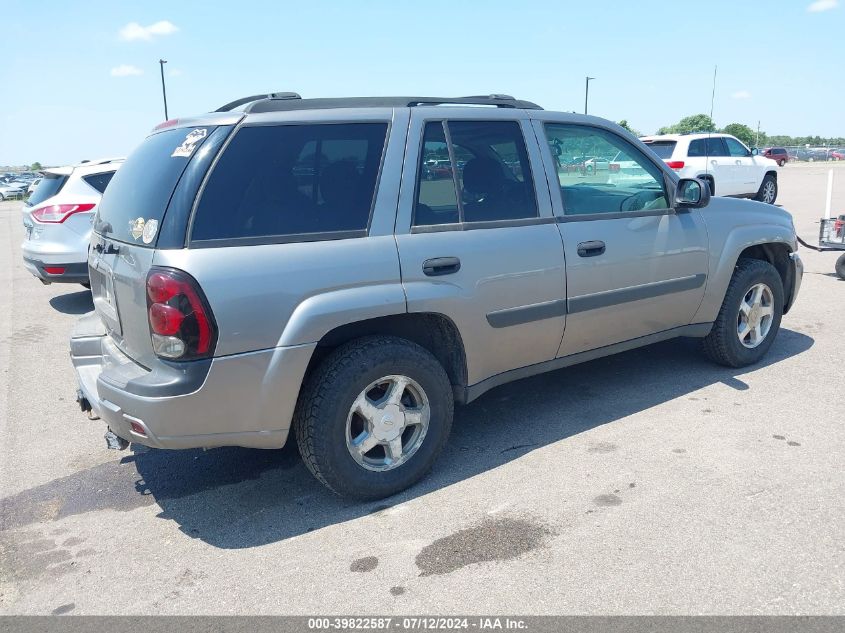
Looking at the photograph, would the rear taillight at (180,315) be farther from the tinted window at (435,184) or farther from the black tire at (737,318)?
the black tire at (737,318)

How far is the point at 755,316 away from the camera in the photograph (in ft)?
17.4

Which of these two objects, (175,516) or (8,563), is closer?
(8,563)

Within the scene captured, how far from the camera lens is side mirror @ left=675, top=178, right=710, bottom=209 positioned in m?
4.61

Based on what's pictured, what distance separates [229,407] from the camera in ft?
10.2

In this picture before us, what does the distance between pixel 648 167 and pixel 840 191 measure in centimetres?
2197

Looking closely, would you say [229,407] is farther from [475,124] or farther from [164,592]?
[475,124]

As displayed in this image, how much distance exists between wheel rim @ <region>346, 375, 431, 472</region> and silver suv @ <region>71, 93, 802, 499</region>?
0.01 meters

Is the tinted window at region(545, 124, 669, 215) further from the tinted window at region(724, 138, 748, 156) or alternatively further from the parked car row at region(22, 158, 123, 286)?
the tinted window at region(724, 138, 748, 156)

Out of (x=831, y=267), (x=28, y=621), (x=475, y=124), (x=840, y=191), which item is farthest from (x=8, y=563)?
(x=840, y=191)

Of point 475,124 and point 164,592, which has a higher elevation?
point 475,124

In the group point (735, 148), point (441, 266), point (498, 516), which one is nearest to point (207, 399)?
point (441, 266)

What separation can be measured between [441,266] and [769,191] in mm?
16942

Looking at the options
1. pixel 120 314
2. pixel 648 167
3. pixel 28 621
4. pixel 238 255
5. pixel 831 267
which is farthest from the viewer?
pixel 831 267

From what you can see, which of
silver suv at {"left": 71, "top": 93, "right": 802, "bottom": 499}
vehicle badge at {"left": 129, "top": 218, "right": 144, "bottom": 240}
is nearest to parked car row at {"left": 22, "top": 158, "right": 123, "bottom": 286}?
silver suv at {"left": 71, "top": 93, "right": 802, "bottom": 499}
